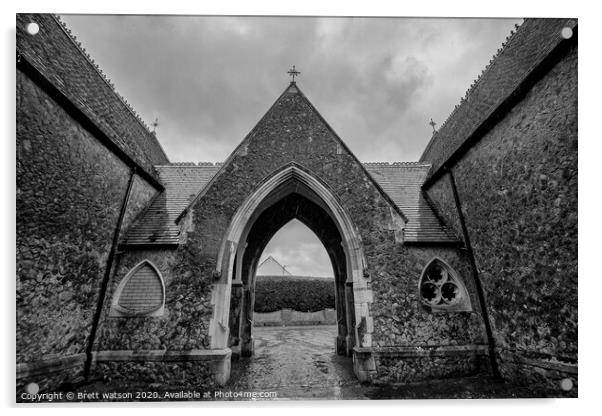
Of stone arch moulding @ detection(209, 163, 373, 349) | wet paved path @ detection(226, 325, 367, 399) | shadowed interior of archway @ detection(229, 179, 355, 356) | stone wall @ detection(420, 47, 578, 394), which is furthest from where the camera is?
shadowed interior of archway @ detection(229, 179, 355, 356)

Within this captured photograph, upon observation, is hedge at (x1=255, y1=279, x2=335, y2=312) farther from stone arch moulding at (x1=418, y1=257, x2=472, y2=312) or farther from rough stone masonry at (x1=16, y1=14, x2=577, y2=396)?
stone arch moulding at (x1=418, y1=257, x2=472, y2=312)

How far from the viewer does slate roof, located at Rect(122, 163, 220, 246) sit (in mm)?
6469

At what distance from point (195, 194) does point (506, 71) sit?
8884mm

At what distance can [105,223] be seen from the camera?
19.9 ft

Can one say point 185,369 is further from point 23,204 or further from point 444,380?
point 444,380

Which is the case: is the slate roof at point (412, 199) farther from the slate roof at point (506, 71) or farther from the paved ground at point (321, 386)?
the paved ground at point (321, 386)

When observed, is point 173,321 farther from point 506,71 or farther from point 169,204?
point 506,71

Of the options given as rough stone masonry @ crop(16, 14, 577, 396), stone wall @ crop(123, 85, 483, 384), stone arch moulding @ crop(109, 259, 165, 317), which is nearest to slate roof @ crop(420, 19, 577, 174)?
rough stone masonry @ crop(16, 14, 577, 396)

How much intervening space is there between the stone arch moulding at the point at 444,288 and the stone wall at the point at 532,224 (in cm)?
51

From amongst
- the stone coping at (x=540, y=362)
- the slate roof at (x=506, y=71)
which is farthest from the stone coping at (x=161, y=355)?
the slate roof at (x=506, y=71)

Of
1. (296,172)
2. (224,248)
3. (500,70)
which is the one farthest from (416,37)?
(224,248)

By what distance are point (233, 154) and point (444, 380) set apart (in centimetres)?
663

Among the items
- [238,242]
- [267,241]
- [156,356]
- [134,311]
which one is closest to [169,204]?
[238,242]

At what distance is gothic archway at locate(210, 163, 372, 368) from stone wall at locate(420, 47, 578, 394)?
101 inches
